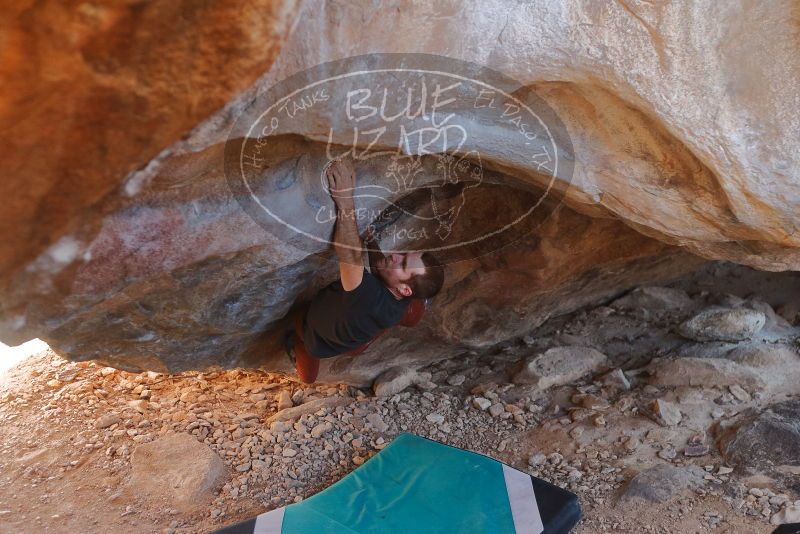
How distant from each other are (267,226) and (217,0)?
835 mm

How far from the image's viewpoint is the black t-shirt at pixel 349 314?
2.25m

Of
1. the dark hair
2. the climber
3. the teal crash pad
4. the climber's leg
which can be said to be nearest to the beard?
the climber

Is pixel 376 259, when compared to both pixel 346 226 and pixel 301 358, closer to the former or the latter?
pixel 346 226

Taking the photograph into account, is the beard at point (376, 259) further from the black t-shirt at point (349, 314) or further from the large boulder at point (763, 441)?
the large boulder at point (763, 441)

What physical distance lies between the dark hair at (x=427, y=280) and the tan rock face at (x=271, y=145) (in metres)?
0.20

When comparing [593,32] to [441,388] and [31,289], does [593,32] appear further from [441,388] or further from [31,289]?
[441,388]

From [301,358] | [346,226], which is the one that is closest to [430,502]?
[301,358]

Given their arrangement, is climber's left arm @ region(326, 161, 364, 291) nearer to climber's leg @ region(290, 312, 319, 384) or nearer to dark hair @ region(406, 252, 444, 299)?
dark hair @ region(406, 252, 444, 299)

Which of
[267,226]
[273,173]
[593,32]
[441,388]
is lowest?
[441,388]

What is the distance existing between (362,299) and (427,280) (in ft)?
0.86

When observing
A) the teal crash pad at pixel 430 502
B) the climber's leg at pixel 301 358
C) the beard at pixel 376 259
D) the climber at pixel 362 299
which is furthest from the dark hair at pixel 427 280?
the teal crash pad at pixel 430 502

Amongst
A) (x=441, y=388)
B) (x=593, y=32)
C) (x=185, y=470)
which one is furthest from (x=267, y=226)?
(x=441, y=388)

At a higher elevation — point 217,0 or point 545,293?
point 217,0

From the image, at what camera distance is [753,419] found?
8.34 ft
